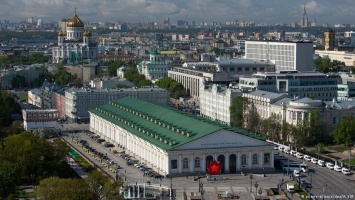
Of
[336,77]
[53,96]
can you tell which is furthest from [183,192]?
[53,96]

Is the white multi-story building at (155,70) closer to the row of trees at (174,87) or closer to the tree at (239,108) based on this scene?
the row of trees at (174,87)

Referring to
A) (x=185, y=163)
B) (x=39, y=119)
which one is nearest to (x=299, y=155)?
(x=185, y=163)

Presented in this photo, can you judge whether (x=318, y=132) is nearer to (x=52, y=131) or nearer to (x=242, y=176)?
(x=242, y=176)

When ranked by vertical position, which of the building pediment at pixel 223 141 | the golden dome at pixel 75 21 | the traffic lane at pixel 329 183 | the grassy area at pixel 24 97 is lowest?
the traffic lane at pixel 329 183

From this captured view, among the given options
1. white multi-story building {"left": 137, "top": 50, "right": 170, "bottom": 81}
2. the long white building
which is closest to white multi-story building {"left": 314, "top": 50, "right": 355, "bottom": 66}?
white multi-story building {"left": 137, "top": 50, "right": 170, "bottom": 81}

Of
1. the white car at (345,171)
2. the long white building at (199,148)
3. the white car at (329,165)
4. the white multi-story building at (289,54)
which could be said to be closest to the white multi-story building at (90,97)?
the white multi-story building at (289,54)

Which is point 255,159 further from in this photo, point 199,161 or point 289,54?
point 289,54
